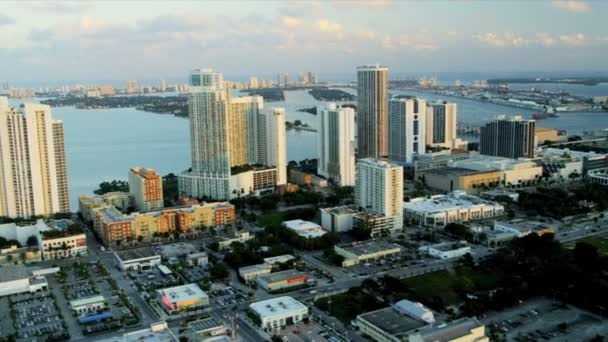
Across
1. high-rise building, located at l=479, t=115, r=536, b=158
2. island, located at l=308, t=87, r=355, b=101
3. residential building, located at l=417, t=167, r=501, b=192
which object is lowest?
residential building, located at l=417, t=167, r=501, b=192

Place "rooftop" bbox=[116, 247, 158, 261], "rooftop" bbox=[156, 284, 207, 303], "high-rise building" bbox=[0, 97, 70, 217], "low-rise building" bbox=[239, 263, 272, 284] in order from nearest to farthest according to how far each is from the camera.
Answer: "rooftop" bbox=[156, 284, 207, 303]
"low-rise building" bbox=[239, 263, 272, 284]
"rooftop" bbox=[116, 247, 158, 261]
"high-rise building" bbox=[0, 97, 70, 217]

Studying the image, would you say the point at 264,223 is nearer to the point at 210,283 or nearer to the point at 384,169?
the point at 384,169

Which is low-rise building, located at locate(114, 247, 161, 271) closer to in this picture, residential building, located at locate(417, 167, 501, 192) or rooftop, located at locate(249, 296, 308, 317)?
rooftop, located at locate(249, 296, 308, 317)

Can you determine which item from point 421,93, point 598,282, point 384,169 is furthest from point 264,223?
point 421,93

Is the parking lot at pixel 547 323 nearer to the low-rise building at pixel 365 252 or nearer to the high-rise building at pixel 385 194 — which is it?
the low-rise building at pixel 365 252

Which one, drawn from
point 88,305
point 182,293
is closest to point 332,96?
point 182,293

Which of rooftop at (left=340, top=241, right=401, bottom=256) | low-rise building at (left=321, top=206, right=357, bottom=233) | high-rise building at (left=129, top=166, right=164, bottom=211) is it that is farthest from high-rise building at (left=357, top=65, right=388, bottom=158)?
rooftop at (left=340, top=241, right=401, bottom=256)

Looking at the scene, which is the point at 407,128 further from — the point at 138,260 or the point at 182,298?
the point at 182,298

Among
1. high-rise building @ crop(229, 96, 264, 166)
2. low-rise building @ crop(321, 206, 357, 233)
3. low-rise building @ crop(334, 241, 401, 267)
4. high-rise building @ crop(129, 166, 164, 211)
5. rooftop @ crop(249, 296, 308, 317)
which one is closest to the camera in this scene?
rooftop @ crop(249, 296, 308, 317)
